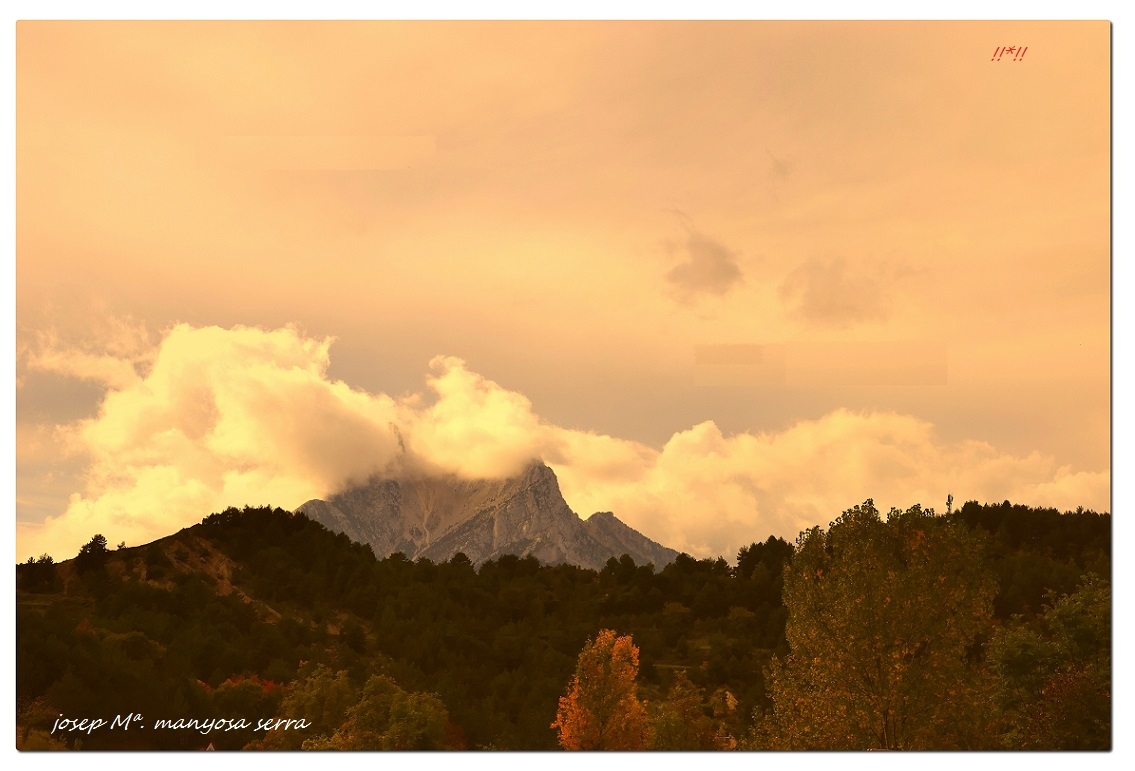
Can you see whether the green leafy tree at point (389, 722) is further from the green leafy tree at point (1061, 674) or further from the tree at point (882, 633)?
the green leafy tree at point (1061, 674)

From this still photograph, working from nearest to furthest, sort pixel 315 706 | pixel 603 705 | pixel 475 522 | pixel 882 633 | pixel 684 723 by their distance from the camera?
pixel 315 706 → pixel 882 633 → pixel 603 705 → pixel 684 723 → pixel 475 522

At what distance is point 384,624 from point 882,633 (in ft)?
70.2

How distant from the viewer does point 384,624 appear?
40.1m

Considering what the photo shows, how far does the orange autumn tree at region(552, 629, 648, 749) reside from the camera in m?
31.4

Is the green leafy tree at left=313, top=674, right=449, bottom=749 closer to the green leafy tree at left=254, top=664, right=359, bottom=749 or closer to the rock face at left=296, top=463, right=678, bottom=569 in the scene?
the green leafy tree at left=254, top=664, right=359, bottom=749

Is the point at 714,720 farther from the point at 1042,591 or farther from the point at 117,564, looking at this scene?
the point at 117,564

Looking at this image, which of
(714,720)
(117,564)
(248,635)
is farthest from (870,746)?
(117,564)

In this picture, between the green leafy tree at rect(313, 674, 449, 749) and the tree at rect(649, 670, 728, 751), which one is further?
the tree at rect(649, 670, 728, 751)

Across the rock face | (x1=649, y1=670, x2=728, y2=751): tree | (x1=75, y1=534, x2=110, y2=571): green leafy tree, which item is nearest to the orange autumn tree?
(x1=649, y1=670, x2=728, y2=751): tree

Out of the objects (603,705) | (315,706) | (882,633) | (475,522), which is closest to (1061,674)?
(882,633)

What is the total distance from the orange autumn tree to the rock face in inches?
207

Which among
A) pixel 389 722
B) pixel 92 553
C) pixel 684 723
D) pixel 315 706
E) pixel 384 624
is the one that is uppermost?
pixel 92 553

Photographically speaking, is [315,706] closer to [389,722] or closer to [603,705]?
[389,722]

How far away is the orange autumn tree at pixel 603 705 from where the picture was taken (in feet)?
103
